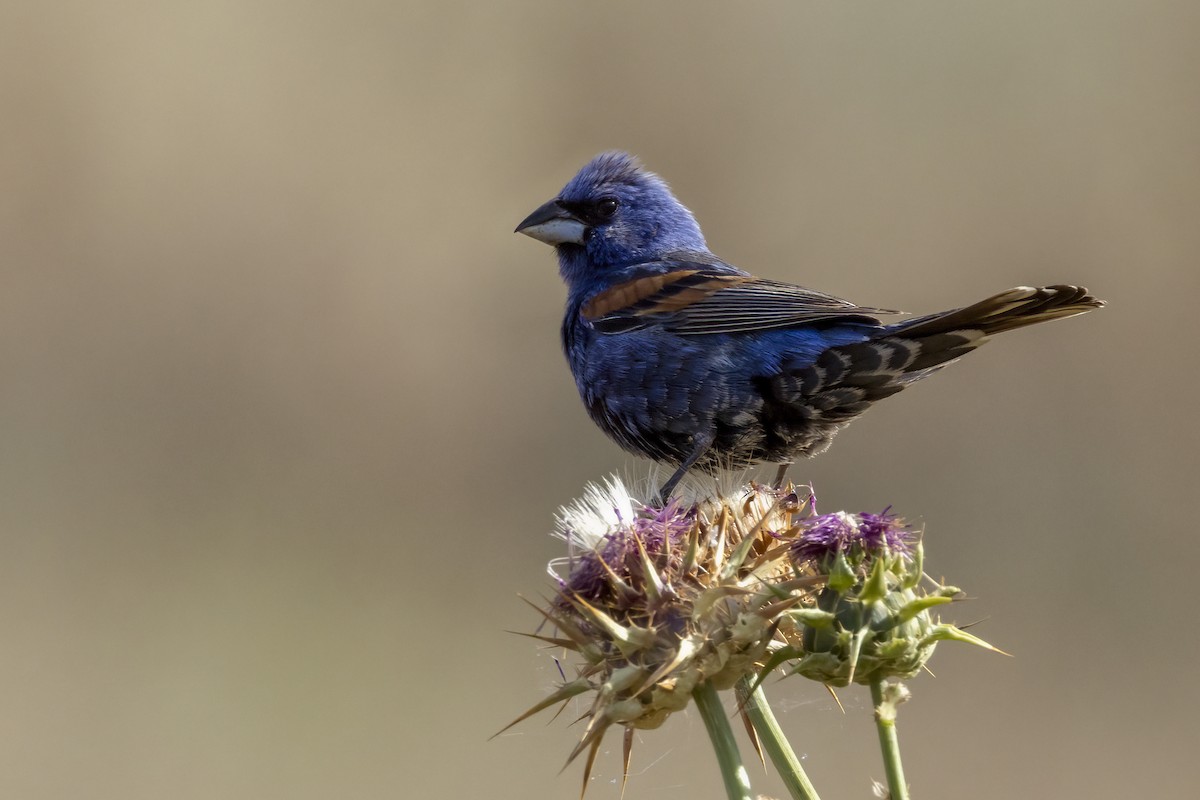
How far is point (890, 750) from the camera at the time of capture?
2.76m

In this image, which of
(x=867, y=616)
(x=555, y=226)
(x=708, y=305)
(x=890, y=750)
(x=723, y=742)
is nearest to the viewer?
(x=890, y=750)

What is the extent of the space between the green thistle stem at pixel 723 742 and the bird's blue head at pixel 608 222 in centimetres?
334

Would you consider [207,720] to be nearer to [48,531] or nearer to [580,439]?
[48,531]

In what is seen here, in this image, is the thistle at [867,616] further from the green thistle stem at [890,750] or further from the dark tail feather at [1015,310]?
the dark tail feather at [1015,310]

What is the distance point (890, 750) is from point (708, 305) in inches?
118

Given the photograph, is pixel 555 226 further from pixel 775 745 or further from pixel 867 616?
pixel 775 745

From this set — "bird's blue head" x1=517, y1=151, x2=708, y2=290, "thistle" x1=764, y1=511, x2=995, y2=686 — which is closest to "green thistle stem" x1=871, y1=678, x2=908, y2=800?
"thistle" x1=764, y1=511, x2=995, y2=686

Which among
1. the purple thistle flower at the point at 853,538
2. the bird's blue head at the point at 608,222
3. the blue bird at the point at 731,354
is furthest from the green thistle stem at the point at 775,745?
the bird's blue head at the point at 608,222

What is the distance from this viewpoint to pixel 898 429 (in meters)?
11.2

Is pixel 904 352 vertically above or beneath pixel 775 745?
above

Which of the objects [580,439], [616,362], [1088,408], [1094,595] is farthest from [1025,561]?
[616,362]

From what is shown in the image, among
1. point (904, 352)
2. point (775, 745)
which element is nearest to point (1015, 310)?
point (904, 352)

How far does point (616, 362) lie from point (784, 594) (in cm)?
254

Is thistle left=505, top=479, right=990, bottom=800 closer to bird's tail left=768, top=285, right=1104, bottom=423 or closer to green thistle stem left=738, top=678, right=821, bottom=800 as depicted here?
green thistle stem left=738, top=678, right=821, bottom=800
